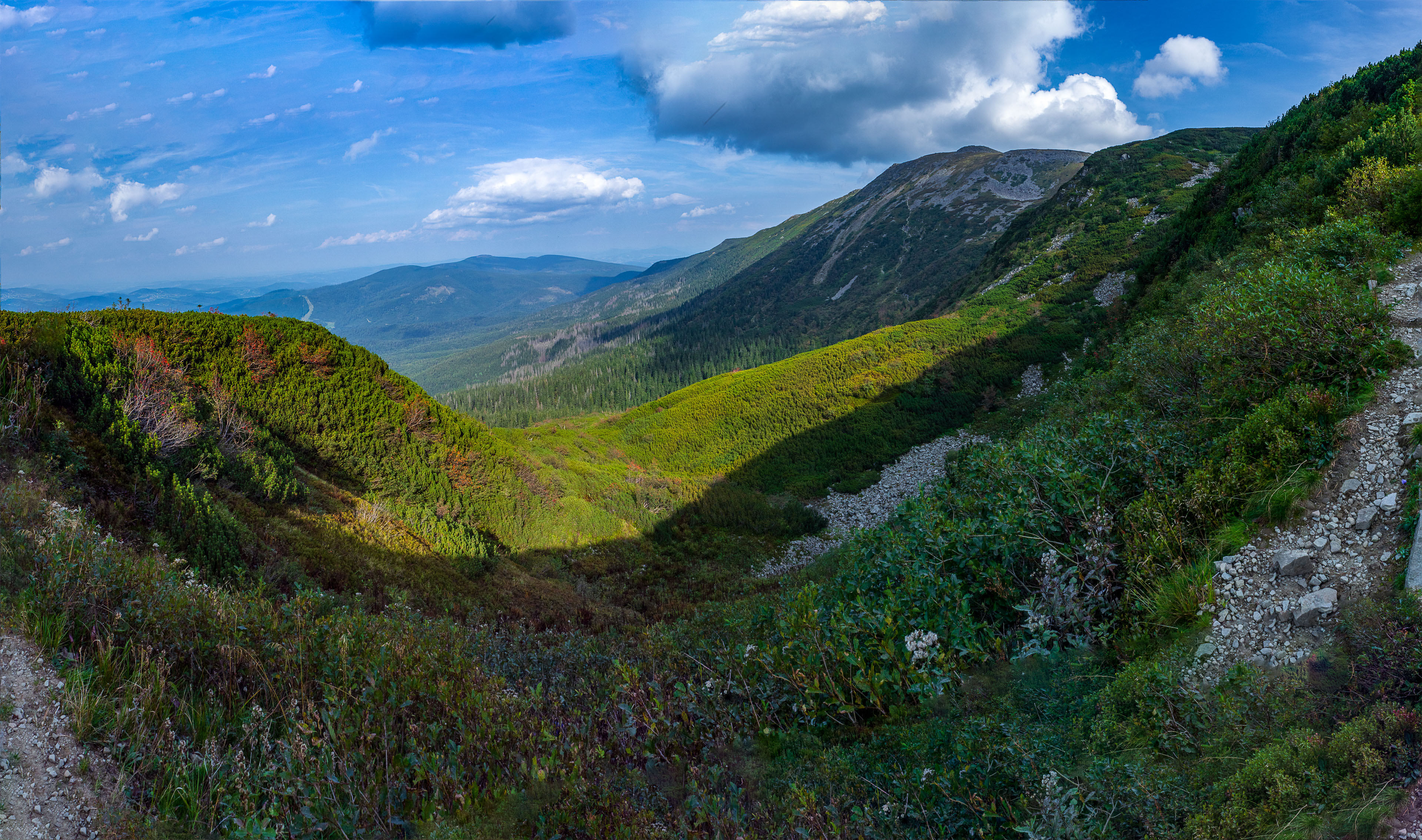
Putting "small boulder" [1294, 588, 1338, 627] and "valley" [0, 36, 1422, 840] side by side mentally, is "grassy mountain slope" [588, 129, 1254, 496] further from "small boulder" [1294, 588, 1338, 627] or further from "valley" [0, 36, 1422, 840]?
"small boulder" [1294, 588, 1338, 627]

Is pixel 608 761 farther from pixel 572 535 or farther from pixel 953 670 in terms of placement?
pixel 572 535

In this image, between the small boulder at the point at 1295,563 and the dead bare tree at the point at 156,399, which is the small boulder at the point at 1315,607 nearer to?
the small boulder at the point at 1295,563

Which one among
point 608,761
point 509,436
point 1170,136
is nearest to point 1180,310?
point 608,761

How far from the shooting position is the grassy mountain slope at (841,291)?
432ft

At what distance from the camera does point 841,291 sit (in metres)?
154

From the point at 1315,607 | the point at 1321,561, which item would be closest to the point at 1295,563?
the point at 1321,561

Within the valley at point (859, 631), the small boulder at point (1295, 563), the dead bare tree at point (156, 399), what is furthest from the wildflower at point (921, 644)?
the dead bare tree at point (156, 399)

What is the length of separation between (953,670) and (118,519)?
1106cm

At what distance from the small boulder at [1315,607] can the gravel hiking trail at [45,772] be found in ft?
26.8

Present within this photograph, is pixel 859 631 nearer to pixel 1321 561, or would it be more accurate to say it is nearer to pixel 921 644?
pixel 921 644

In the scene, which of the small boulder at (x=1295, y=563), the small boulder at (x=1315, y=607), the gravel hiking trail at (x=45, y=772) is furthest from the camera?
the small boulder at (x=1295, y=563)

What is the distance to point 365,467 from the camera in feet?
63.1

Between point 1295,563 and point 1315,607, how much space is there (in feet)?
1.62

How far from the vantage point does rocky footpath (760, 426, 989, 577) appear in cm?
3306
